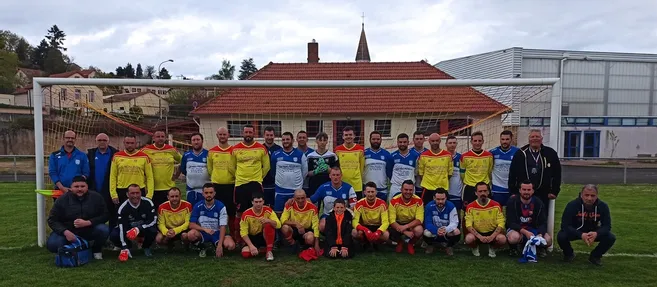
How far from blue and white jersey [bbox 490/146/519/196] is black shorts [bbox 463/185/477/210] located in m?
0.27

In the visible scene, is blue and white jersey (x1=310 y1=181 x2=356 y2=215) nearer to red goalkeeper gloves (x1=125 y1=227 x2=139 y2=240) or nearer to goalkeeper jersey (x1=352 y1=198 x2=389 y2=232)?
goalkeeper jersey (x1=352 y1=198 x2=389 y2=232)

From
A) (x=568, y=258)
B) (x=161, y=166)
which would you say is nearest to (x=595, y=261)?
(x=568, y=258)

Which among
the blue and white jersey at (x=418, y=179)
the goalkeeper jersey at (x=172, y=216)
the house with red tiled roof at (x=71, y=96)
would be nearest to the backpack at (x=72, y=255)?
the goalkeeper jersey at (x=172, y=216)

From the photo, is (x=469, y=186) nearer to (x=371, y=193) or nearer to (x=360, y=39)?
(x=371, y=193)

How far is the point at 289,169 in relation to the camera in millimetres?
5398

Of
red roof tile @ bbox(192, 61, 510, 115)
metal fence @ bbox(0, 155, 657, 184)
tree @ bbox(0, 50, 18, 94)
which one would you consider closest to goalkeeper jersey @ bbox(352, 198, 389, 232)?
red roof tile @ bbox(192, 61, 510, 115)

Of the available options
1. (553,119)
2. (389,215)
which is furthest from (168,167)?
(553,119)

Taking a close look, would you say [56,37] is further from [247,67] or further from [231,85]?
[231,85]

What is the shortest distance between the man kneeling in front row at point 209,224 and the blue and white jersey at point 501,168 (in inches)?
126

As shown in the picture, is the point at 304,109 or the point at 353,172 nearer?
the point at 353,172

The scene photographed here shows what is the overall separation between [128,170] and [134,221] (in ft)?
1.97

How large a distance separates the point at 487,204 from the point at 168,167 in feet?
12.3

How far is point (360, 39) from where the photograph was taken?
3616 cm

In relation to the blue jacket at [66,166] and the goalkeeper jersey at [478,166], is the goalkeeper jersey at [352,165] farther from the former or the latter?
the blue jacket at [66,166]
